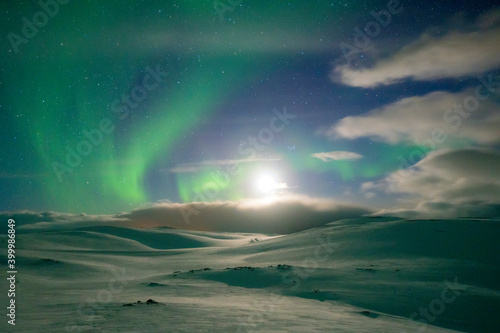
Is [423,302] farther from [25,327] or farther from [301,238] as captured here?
[301,238]

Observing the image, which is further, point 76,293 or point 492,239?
point 492,239

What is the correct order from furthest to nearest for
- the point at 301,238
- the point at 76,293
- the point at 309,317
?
the point at 301,238 < the point at 76,293 < the point at 309,317

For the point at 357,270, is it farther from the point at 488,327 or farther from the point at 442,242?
the point at 442,242

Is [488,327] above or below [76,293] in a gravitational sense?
below

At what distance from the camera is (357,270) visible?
19.6m

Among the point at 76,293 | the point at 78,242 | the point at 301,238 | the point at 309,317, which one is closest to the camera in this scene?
the point at 309,317

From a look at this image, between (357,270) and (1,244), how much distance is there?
3126 centimetres

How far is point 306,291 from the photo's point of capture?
15172mm

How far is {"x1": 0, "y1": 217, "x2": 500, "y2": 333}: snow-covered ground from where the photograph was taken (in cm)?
939

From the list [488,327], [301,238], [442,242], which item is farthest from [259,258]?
[488,327]

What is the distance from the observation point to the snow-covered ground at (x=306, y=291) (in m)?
9.39

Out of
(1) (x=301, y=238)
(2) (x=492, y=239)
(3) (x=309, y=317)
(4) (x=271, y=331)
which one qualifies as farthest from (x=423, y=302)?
(1) (x=301, y=238)

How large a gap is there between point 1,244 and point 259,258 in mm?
23750

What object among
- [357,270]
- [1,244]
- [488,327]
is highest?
[1,244]
